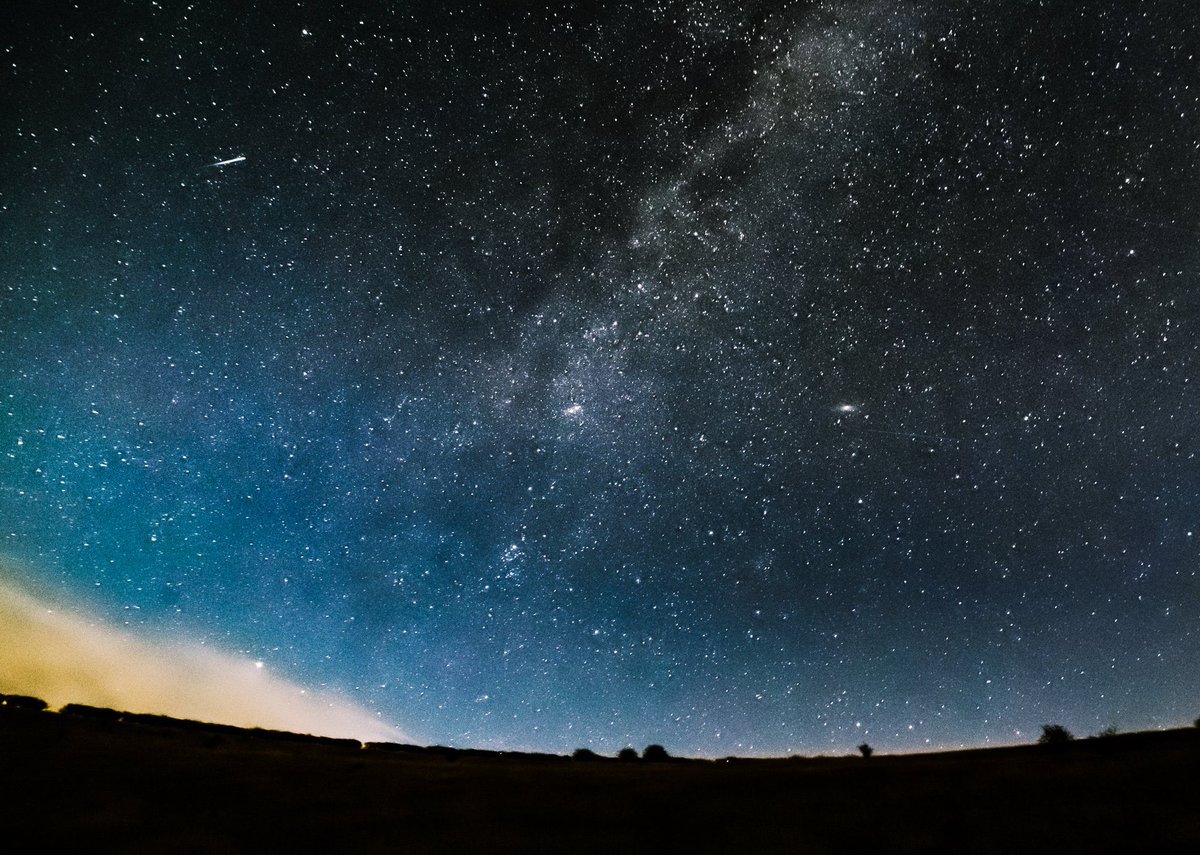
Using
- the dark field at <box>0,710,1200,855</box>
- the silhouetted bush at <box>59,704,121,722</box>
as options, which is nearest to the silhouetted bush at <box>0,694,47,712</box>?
the silhouetted bush at <box>59,704,121,722</box>

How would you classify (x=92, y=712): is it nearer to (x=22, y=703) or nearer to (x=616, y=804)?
(x=22, y=703)

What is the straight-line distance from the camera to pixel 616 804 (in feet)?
20.1

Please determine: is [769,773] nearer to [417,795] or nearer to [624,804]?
[624,804]

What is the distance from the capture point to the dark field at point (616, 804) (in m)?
4.83

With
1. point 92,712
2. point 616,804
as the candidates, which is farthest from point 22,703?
point 616,804

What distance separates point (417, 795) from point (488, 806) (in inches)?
39.2

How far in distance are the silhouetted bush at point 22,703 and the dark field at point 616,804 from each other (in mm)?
3055

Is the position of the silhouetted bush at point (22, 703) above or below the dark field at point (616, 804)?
above

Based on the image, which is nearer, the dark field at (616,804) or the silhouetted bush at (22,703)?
the dark field at (616,804)

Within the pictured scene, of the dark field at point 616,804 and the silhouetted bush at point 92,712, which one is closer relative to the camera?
the dark field at point 616,804

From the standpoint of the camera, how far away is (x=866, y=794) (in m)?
5.82

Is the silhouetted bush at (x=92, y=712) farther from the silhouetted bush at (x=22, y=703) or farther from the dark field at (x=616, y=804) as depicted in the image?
the dark field at (x=616, y=804)

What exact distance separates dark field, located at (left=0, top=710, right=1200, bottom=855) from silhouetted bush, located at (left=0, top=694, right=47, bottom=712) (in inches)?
120

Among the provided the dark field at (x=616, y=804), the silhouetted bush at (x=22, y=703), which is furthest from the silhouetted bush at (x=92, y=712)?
the dark field at (x=616, y=804)
